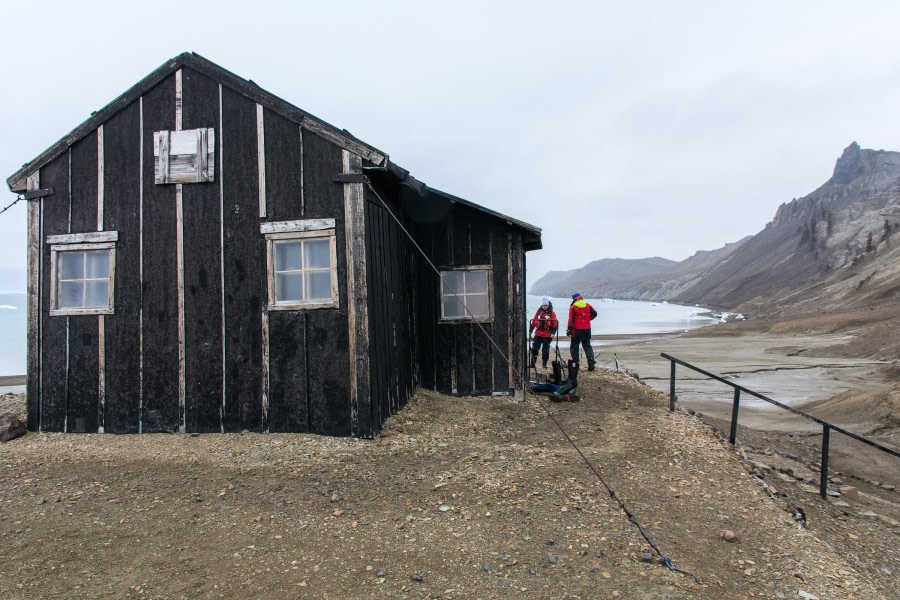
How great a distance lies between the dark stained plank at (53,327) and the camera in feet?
25.0

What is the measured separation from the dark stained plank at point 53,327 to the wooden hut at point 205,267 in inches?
0.9

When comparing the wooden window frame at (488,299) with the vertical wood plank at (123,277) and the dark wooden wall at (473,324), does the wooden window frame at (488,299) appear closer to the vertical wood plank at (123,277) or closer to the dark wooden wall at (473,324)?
the dark wooden wall at (473,324)

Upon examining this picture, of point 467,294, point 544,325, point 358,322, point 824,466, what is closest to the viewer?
point 824,466

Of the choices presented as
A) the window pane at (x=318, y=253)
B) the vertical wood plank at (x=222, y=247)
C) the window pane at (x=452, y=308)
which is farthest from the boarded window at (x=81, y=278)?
the window pane at (x=452, y=308)

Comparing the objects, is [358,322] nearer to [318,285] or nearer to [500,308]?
[318,285]

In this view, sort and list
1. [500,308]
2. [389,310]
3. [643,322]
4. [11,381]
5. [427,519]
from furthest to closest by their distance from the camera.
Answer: [643,322]
[11,381]
[500,308]
[389,310]
[427,519]

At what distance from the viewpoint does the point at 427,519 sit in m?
4.89

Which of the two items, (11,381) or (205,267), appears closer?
(205,267)

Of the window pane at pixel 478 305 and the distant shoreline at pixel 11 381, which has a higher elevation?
the window pane at pixel 478 305

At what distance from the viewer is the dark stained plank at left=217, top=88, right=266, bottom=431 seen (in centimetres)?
722

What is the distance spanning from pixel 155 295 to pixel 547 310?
23.1ft

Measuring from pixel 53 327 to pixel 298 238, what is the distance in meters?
3.91

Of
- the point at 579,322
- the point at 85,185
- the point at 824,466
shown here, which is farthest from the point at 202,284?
the point at 824,466

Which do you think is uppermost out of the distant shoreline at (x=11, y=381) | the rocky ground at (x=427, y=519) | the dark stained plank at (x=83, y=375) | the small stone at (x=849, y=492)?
the dark stained plank at (x=83, y=375)
